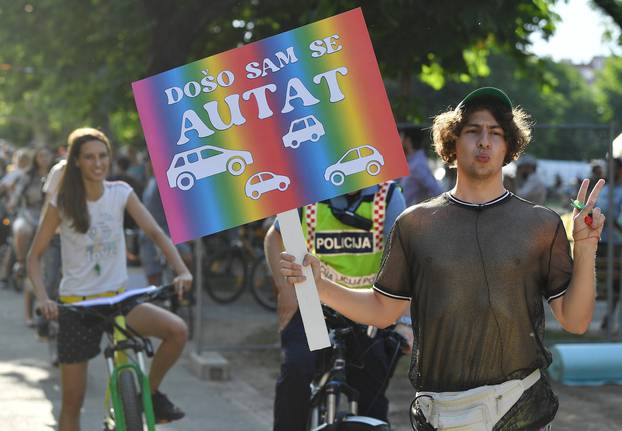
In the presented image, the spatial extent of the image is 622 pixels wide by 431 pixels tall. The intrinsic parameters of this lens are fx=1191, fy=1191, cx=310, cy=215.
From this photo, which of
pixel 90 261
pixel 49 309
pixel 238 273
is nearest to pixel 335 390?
pixel 49 309

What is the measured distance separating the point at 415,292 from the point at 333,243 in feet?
5.05

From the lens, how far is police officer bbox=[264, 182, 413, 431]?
16.8 ft

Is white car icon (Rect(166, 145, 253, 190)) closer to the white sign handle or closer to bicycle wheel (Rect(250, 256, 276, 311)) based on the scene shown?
the white sign handle

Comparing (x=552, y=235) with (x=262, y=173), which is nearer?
(x=552, y=235)

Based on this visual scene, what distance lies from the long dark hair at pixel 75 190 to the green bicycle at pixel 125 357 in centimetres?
43

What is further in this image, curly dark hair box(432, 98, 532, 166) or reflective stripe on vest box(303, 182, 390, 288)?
reflective stripe on vest box(303, 182, 390, 288)

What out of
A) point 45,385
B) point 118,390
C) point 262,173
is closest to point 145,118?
point 262,173

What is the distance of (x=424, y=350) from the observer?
3.58 m

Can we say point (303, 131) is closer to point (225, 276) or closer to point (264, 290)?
point (264, 290)

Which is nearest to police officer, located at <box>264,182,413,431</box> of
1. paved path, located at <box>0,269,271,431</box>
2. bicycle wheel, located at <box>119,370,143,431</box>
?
bicycle wheel, located at <box>119,370,143,431</box>

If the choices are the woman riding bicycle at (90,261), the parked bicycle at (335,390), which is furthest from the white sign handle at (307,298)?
the woman riding bicycle at (90,261)

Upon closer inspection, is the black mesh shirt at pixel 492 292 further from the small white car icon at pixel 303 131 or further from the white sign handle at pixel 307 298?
the small white car icon at pixel 303 131

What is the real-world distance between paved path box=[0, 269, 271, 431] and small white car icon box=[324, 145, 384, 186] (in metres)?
3.92

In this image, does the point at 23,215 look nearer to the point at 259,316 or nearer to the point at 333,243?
the point at 259,316
